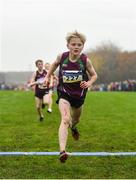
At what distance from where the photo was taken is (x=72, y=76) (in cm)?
864

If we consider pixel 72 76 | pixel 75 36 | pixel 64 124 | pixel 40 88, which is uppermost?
pixel 75 36

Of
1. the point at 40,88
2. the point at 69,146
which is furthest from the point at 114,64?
the point at 69,146

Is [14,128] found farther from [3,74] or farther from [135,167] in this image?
[3,74]

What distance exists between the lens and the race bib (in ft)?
28.3

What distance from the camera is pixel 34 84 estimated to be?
15242 millimetres

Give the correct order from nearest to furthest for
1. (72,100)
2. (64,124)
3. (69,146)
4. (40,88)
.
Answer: (64,124) < (72,100) < (69,146) < (40,88)

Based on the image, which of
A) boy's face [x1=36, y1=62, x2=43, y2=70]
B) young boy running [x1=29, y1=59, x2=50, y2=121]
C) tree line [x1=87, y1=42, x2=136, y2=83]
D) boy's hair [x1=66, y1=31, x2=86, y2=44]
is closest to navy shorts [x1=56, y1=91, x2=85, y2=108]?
boy's hair [x1=66, y1=31, x2=86, y2=44]

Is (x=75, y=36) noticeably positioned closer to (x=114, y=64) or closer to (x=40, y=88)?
(x=40, y=88)

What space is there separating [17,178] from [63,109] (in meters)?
1.58

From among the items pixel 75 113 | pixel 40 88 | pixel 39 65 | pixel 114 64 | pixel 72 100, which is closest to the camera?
pixel 72 100

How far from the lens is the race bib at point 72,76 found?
8641mm

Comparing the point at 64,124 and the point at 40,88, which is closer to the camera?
the point at 64,124

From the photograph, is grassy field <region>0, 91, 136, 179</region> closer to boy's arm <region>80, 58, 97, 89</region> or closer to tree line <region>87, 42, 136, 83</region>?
boy's arm <region>80, 58, 97, 89</region>

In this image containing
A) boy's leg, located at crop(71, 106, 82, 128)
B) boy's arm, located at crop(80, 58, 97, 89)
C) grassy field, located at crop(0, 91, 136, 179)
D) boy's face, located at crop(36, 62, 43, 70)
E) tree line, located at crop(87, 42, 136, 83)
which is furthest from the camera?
tree line, located at crop(87, 42, 136, 83)
